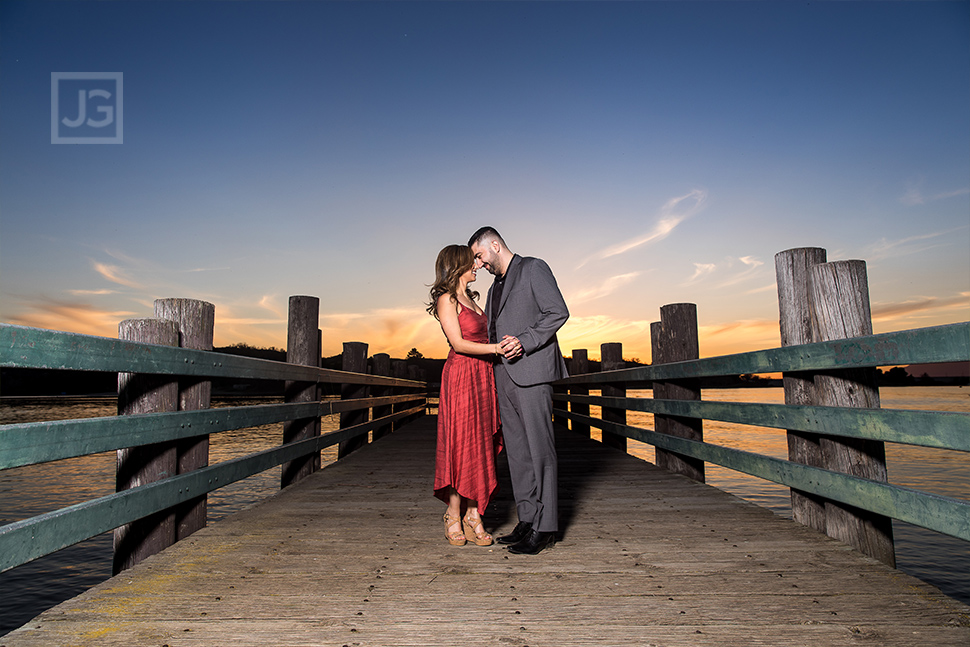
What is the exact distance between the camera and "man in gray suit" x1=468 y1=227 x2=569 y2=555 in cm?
281

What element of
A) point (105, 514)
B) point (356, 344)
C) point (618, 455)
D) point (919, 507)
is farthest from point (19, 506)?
point (919, 507)

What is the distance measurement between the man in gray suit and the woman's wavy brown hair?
87mm

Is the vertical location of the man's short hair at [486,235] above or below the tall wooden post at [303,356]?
above

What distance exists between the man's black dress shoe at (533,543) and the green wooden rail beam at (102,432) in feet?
5.61

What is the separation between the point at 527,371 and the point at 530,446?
1.31 ft

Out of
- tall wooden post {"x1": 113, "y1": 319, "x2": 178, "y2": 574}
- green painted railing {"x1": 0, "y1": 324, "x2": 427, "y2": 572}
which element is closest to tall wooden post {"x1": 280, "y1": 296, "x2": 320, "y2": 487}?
green painted railing {"x1": 0, "y1": 324, "x2": 427, "y2": 572}

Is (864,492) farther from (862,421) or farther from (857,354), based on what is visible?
(857,354)

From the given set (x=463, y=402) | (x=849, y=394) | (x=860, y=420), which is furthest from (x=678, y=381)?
(x=463, y=402)

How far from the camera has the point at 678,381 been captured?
185 inches

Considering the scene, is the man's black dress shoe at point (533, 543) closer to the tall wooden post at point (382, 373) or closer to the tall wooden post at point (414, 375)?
the tall wooden post at point (382, 373)

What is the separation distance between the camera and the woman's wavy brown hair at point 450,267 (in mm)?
2944

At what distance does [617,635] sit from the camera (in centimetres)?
175

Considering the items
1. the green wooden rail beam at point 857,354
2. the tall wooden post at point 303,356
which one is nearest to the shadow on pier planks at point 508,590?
the green wooden rail beam at point 857,354

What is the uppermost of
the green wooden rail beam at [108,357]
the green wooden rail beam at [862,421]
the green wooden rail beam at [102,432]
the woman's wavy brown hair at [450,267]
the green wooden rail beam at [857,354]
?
the woman's wavy brown hair at [450,267]
